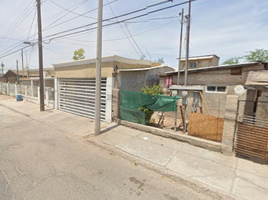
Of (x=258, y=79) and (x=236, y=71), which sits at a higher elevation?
(x=236, y=71)

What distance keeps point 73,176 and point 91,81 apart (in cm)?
581

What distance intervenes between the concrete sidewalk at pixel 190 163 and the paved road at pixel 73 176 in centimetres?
30

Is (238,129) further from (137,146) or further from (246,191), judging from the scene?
(137,146)

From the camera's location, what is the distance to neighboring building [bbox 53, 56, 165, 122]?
22.5 feet

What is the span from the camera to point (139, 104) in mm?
6344

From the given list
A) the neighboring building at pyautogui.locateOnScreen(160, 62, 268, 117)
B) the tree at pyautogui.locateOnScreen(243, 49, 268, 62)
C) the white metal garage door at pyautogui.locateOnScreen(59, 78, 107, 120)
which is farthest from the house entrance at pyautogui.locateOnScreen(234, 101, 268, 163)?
the tree at pyautogui.locateOnScreen(243, 49, 268, 62)

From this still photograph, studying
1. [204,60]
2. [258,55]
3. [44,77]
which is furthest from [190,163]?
[258,55]

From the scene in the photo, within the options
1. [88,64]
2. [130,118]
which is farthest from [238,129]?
[88,64]

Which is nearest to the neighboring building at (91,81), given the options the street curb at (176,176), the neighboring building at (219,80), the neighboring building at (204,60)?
the neighboring building at (219,80)

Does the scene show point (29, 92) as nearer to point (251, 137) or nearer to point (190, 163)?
point (190, 163)

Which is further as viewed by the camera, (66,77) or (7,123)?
(66,77)

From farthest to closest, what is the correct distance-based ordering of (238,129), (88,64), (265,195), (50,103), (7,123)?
(50,103), (88,64), (7,123), (238,129), (265,195)

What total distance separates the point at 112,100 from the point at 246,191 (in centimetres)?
561

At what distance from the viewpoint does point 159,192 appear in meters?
2.76
